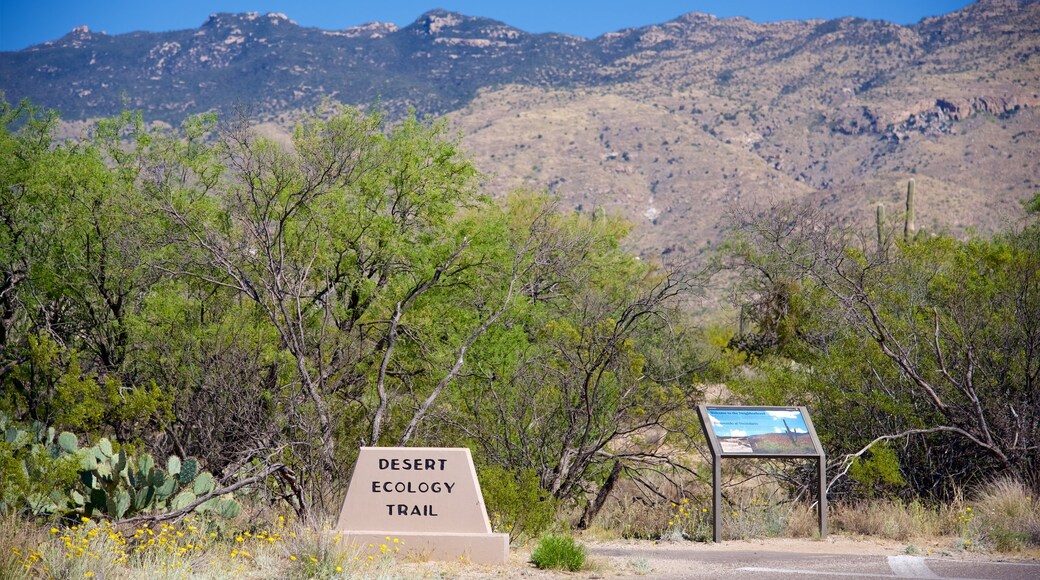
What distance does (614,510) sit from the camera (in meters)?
16.7

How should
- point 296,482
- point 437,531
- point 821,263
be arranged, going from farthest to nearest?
point 821,263 → point 296,482 → point 437,531

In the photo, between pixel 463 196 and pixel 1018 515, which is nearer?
pixel 1018 515

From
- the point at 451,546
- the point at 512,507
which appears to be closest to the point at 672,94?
the point at 512,507

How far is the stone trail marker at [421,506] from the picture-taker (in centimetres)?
1127

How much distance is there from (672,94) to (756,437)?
127642mm

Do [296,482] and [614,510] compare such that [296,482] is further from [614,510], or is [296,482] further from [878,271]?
[878,271]

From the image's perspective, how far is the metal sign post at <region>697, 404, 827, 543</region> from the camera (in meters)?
13.5

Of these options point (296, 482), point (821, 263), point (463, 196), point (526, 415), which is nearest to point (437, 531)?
point (296, 482)

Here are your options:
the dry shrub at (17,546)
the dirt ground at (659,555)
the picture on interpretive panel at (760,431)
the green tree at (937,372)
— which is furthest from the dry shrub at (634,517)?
the dry shrub at (17,546)

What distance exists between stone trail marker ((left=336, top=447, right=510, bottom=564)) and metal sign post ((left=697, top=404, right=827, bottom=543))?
3163 mm

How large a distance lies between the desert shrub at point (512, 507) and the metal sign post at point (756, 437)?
2.02 meters

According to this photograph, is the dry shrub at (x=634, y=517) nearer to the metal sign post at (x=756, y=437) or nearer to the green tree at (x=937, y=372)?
the metal sign post at (x=756, y=437)

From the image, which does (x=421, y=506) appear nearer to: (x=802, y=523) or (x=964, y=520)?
(x=802, y=523)

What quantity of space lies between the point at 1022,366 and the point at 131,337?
41.1ft
